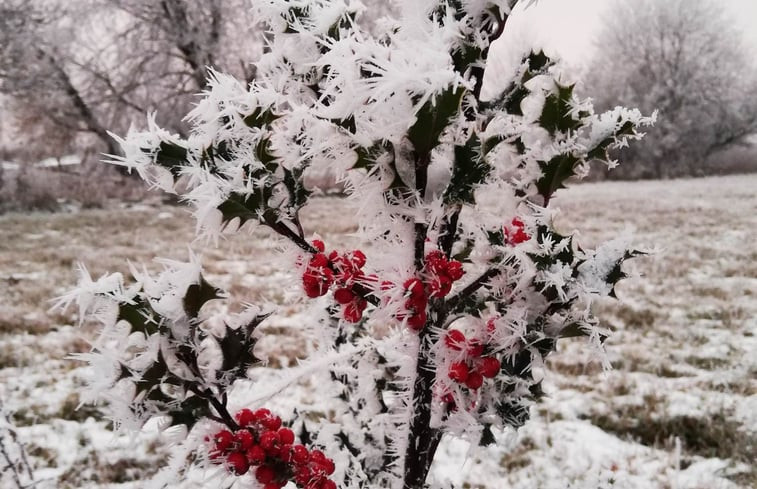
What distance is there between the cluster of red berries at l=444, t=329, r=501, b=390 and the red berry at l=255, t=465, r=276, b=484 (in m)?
0.34

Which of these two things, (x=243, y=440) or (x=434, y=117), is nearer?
(x=434, y=117)

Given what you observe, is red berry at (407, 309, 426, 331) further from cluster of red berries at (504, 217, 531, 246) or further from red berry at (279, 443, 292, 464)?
red berry at (279, 443, 292, 464)

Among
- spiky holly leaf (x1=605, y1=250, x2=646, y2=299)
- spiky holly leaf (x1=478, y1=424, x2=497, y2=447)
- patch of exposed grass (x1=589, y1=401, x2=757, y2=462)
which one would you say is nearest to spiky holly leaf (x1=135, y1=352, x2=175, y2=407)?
spiky holly leaf (x1=478, y1=424, x2=497, y2=447)

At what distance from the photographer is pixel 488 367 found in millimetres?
919

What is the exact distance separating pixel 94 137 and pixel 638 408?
1704cm

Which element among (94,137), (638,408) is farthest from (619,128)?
(94,137)

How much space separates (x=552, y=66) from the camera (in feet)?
3.02

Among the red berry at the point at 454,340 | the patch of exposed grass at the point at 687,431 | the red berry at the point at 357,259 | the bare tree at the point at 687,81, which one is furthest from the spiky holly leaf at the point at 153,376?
the bare tree at the point at 687,81

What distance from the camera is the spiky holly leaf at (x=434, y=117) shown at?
24.5 inches

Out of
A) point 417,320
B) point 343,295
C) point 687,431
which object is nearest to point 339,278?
point 343,295

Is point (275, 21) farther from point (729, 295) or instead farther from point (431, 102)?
point (729, 295)

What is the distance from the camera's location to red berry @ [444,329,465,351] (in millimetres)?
909

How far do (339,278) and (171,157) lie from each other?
0.99ft

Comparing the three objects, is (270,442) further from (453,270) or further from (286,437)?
(453,270)
